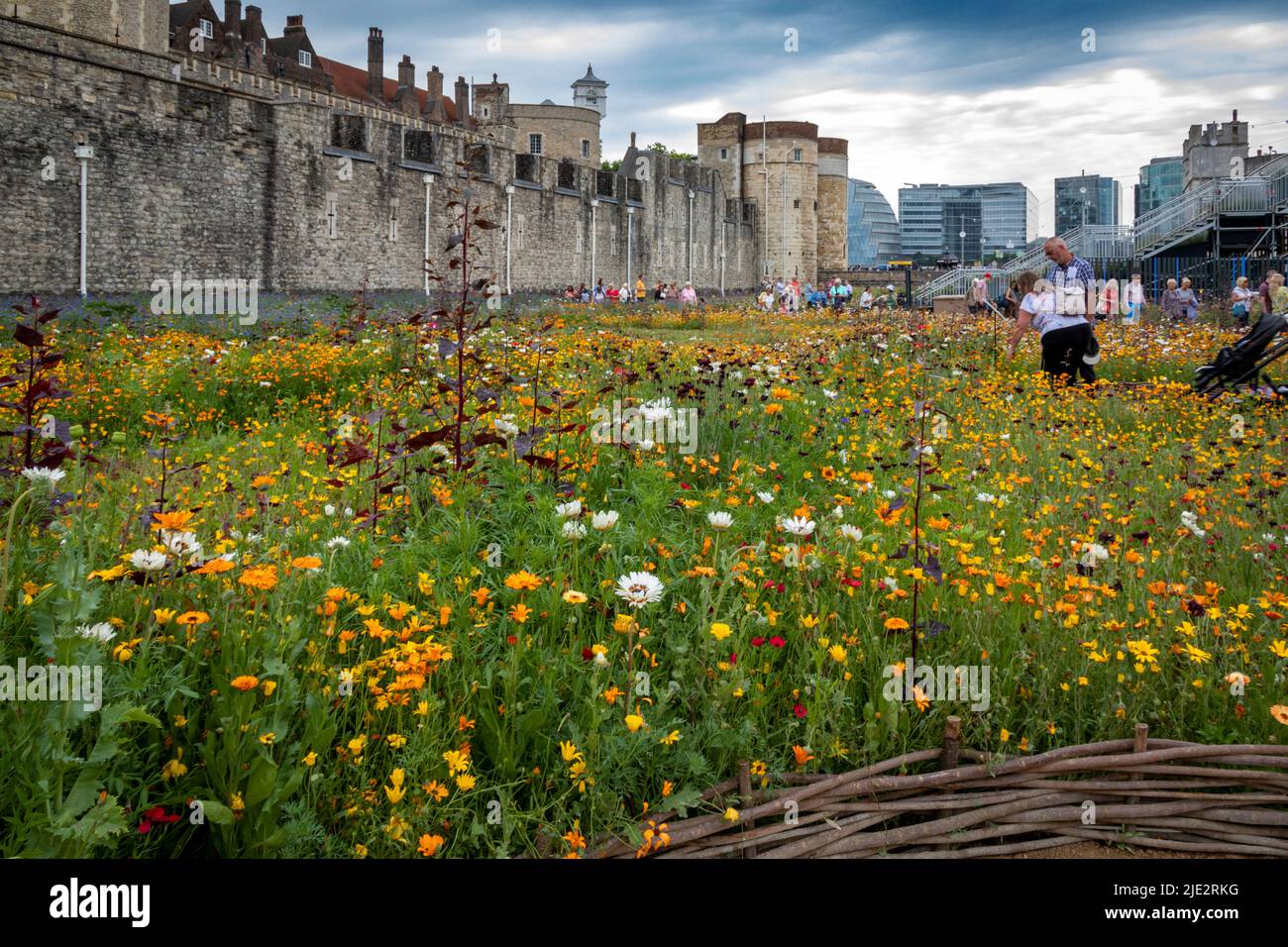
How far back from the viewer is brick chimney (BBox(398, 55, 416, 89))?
64.5 meters

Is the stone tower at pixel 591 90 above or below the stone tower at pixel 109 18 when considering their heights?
above

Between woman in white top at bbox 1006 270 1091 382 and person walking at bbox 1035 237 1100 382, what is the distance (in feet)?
0.13

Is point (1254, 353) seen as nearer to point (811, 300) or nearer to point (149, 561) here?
point (149, 561)

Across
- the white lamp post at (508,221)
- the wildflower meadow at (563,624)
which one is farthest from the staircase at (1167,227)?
the wildflower meadow at (563,624)

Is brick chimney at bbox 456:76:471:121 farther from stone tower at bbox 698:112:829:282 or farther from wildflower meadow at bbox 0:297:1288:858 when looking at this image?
wildflower meadow at bbox 0:297:1288:858

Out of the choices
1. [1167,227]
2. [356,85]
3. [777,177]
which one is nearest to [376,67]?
[356,85]

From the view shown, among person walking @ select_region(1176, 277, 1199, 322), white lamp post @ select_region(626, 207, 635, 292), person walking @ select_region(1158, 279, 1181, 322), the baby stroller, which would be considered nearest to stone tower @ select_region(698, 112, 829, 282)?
white lamp post @ select_region(626, 207, 635, 292)

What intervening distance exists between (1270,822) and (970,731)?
27.2 inches

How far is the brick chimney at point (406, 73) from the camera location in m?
64.5

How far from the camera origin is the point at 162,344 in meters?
9.45

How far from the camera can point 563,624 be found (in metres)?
3.05

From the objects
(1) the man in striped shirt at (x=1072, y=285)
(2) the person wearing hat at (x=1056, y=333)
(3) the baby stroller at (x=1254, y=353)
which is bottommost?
(3) the baby stroller at (x=1254, y=353)

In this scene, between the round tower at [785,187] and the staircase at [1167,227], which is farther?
the round tower at [785,187]

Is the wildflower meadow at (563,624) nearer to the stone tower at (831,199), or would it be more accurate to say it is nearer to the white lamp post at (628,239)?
the white lamp post at (628,239)
